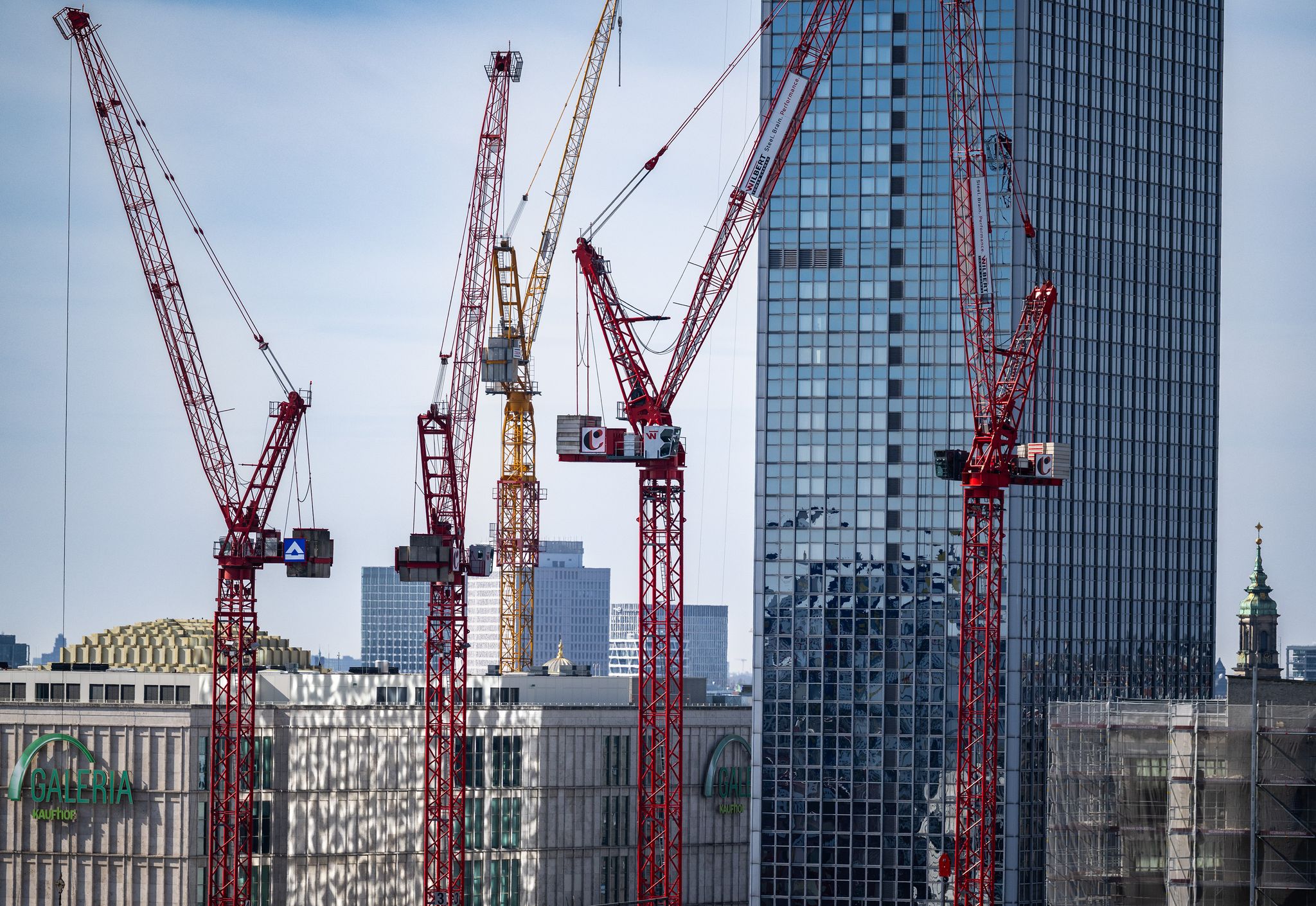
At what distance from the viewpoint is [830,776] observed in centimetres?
17425

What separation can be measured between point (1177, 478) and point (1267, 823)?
279 feet

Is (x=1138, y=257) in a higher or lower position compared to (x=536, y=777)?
higher

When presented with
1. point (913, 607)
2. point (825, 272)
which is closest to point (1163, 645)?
point (913, 607)

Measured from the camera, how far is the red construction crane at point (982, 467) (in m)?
138

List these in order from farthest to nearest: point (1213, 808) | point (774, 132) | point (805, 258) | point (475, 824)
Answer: point (475, 824) → point (805, 258) → point (774, 132) → point (1213, 808)

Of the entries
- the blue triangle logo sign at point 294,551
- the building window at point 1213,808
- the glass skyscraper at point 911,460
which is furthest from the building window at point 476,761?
the building window at point 1213,808

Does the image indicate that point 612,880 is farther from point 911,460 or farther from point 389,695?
point 911,460

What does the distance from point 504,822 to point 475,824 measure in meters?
2.47

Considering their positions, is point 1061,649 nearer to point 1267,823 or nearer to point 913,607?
point 913,607

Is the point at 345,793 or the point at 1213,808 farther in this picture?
the point at 345,793

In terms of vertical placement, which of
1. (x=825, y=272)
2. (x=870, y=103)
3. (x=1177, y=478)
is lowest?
(x=1177, y=478)

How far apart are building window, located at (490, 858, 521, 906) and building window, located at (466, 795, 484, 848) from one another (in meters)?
2.10

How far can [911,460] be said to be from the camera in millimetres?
175625

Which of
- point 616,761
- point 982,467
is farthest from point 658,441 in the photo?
point 616,761
